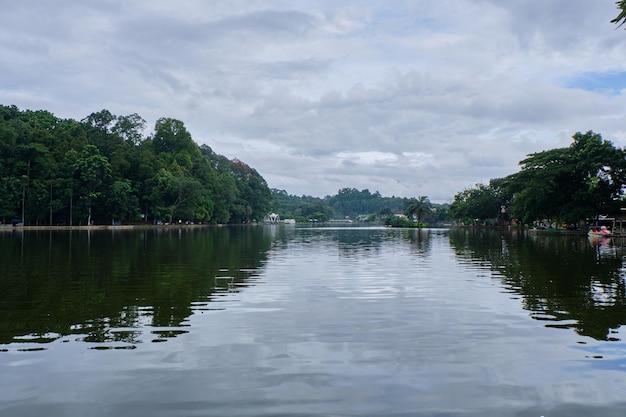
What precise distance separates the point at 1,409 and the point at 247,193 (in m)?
114

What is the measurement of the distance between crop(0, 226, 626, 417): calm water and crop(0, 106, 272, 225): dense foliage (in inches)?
2211

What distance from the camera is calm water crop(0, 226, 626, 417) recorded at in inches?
215

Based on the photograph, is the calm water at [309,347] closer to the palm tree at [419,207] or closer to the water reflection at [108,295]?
the water reflection at [108,295]

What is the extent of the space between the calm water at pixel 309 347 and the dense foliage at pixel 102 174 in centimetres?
5615

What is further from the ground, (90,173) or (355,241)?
(90,173)

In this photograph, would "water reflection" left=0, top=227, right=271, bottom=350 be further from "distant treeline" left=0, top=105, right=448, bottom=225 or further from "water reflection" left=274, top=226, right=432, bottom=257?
"distant treeline" left=0, top=105, right=448, bottom=225

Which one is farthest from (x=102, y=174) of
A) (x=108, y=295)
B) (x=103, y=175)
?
(x=108, y=295)

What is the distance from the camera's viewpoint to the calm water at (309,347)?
215 inches

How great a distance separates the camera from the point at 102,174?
227ft

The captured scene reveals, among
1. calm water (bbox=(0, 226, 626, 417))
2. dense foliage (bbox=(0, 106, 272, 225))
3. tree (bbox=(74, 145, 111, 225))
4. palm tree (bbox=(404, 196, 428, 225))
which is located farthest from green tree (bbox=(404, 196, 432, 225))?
calm water (bbox=(0, 226, 626, 417))

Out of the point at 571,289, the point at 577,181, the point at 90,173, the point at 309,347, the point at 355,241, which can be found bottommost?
the point at 309,347

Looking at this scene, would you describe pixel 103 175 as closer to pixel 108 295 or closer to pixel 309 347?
pixel 108 295

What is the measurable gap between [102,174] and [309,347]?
226 feet

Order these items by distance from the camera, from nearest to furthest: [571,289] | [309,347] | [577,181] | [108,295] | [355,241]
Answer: [309,347] → [108,295] → [571,289] → [355,241] → [577,181]
